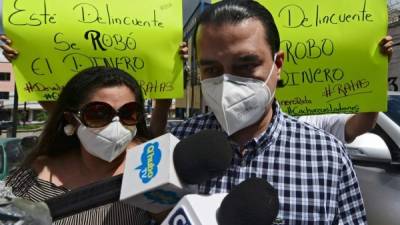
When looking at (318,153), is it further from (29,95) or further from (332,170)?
(29,95)

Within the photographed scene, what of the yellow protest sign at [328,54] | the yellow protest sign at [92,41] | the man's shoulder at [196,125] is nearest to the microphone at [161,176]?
the man's shoulder at [196,125]

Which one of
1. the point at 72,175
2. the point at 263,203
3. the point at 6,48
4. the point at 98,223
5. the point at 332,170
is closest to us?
the point at 263,203

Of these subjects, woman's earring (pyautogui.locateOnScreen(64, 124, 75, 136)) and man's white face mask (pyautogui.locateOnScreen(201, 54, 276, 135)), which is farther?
woman's earring (pyautogui.locateOnScreen(64, 124, 75, 136))

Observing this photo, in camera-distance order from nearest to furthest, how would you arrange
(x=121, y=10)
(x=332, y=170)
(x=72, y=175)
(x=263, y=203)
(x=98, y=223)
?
(x=263, y=203)
(x=332, y=170)
(x=98, y=223)
(x=72, y=175)
(x=121, y=10)

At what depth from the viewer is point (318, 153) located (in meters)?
1.57

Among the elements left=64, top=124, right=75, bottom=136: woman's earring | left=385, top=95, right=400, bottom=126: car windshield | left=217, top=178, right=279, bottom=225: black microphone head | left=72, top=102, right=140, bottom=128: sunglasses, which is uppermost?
left=217, top=178, right=279, bottom=225: black microphone head

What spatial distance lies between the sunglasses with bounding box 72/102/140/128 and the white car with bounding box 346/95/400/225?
6.76ft

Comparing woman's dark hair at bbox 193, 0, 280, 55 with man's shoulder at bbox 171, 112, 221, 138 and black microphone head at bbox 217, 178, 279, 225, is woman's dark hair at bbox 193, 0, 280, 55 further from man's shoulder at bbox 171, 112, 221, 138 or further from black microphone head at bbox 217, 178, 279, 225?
black microphone head at bbox 217, 178, 279, 225

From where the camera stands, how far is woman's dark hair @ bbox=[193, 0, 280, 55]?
157 centimetres

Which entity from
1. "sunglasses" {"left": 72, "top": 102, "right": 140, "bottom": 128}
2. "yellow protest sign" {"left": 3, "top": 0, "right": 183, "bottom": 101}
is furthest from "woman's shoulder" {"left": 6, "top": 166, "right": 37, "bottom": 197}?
"yellow protest sign" {"left": 3, "top": 0, "right": 183, "bottom": 101}

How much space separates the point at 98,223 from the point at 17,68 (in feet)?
3.93

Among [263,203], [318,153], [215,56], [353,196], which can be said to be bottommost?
[353,196]

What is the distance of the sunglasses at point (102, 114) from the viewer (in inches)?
77.8

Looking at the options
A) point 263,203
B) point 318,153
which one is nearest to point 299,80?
point 318,153
